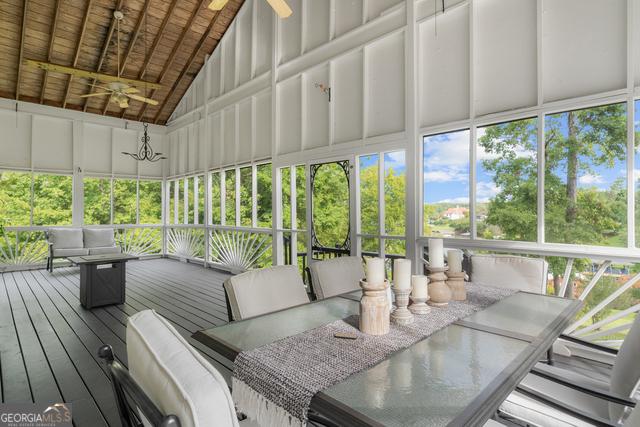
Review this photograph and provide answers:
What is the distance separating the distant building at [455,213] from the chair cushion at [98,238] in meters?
7.58

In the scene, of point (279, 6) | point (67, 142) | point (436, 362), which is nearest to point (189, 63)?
point (67, 142)

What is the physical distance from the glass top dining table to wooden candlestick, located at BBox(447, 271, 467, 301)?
17cm

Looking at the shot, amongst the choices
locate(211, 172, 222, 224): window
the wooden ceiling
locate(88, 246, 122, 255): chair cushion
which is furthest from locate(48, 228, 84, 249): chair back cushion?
the wooden ceiling

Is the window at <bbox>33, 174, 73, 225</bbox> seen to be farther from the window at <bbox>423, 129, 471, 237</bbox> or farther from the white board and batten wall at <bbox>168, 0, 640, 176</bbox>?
the window at <bbox>423, 129, 471, 237</bbox>

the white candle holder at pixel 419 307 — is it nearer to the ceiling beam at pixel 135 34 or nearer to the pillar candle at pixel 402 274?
the pillar candle at pixel 402 274

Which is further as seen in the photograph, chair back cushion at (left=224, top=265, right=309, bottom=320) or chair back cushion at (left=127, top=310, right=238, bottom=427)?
chair back cushion at (left=224, top=265, right=309, bottom=320)

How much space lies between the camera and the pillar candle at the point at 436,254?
182 cm

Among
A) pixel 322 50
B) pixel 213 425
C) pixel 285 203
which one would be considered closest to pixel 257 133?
pixel 285 203

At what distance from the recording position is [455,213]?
3943mm

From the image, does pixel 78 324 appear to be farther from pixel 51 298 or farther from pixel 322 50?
pixel 322 50

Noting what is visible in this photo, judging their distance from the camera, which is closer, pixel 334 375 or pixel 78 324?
pixel 334 375

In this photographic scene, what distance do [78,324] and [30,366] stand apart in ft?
3.82

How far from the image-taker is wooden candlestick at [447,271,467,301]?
1.95 meters

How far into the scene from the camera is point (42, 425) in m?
1.36
